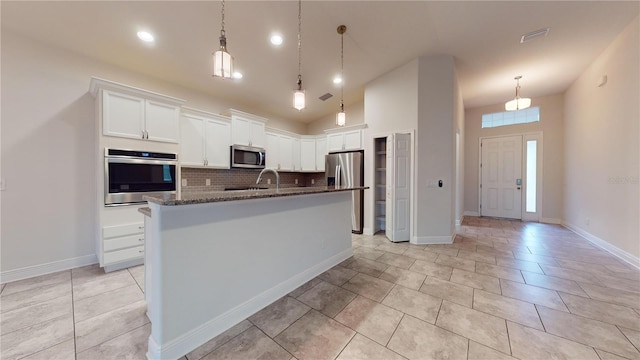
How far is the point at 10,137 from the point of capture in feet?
8.36

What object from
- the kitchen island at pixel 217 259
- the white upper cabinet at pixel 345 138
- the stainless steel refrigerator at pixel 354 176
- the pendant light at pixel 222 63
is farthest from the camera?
the white upper cabinet at pixel 345 138

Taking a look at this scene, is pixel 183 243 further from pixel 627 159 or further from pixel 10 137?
pixel 627 159

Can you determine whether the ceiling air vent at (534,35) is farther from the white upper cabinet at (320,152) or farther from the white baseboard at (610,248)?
the white upper cabinet at (320,152)

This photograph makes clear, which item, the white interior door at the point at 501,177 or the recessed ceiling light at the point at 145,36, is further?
the white interior door at the point at 501,177

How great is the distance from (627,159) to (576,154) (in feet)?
6.25

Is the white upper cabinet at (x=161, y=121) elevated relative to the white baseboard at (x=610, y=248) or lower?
elevated

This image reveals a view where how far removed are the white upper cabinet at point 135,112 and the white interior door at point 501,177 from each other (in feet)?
24.5

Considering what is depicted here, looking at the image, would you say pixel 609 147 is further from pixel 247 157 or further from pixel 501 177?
pixel 247 157

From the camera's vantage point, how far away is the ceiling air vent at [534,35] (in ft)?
10.2

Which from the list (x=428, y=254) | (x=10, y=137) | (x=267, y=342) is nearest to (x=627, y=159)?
(x=428, y=254)

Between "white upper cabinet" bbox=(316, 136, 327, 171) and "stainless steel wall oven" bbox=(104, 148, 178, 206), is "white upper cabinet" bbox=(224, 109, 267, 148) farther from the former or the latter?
"white upper cabinet" bbox=(316, 136, 327, 171)

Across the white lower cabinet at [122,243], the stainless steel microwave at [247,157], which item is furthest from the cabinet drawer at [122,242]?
the stainless steel microwave at [247,157]

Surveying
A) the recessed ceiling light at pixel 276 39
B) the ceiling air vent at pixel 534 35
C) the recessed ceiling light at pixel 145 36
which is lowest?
the recessed ceiling light at pixel 145 36

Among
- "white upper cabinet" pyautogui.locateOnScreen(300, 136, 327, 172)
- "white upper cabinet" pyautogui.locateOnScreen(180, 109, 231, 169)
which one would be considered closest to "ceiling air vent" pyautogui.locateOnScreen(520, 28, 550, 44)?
"white upper cabinet" pyautogui.locateOnScreen(300, 136, 327, 172)
